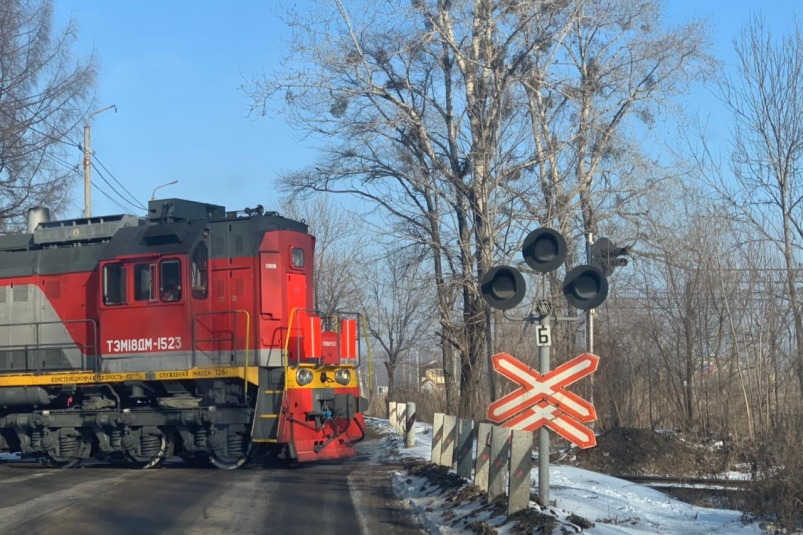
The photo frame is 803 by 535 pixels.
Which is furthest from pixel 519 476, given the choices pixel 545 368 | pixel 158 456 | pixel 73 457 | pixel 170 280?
pixel 73 457

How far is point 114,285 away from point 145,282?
743 millimetres

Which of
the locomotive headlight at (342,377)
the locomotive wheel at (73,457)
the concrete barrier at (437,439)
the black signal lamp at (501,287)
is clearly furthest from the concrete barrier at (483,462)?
the locomotive wheel at (73,457)

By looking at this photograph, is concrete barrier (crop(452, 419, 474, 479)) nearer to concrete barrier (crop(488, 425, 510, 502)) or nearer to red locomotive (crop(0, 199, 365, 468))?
concrete barrier (crop(488, 425, 510, 502))

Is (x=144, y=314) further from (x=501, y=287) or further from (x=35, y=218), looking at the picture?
(x=501, y=287)

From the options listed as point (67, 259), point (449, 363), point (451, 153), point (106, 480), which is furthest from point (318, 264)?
point (106, 480)

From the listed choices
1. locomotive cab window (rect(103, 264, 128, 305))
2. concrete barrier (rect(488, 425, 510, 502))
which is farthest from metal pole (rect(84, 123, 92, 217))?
concrete barrier (rect(488, 425, 510, 502))

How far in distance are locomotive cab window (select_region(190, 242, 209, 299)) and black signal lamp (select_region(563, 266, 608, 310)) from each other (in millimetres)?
8291

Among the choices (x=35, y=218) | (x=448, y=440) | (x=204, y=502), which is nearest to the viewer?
(x=204, y=502)

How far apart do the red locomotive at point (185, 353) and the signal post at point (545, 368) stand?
639cm

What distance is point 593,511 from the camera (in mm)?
9180

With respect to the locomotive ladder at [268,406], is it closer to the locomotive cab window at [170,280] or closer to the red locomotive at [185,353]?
the red locomotive at [185,353]

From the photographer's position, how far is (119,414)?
14.8 meters

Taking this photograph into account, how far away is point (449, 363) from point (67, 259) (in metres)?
11.4

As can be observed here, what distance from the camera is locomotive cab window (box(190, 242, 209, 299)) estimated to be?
14.7 m
